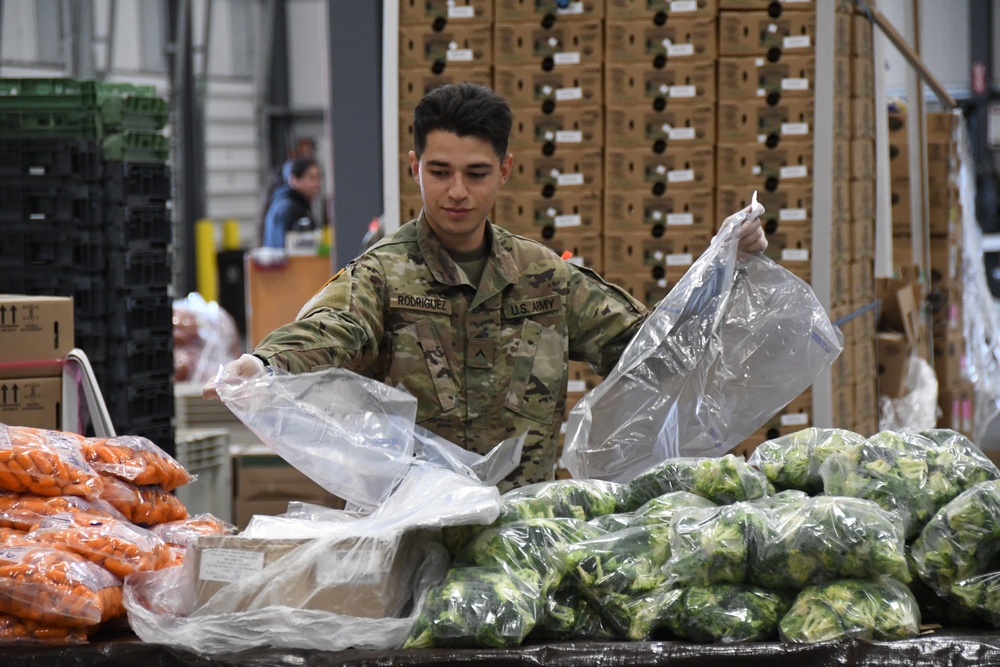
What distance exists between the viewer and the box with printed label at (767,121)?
5324 mm

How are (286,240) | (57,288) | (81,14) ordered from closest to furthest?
(57,288), (286,240), (81,14)

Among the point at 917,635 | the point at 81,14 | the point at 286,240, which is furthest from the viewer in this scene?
the point at 81,14

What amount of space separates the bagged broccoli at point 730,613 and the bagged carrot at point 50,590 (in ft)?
3.23

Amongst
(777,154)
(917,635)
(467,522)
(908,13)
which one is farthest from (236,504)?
(908,13)

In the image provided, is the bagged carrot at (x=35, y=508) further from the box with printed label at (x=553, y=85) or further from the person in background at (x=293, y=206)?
the person in background at (x=293, y=206)

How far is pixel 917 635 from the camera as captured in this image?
1940mm

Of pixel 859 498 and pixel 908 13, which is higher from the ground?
pixel 908 13

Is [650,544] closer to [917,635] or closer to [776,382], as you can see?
[917,635]

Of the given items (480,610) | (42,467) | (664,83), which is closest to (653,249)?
(664,83)

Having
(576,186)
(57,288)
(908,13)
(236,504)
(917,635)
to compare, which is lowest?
(236,504)

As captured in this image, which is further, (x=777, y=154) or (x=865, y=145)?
(x=865, y=145)

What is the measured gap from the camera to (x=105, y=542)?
2.21 meters

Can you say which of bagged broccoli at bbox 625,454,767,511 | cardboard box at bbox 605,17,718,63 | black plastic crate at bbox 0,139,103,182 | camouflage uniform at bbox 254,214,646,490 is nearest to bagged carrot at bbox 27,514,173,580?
camouflage uniform at bbox 254,214,646,490

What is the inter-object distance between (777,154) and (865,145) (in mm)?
723
